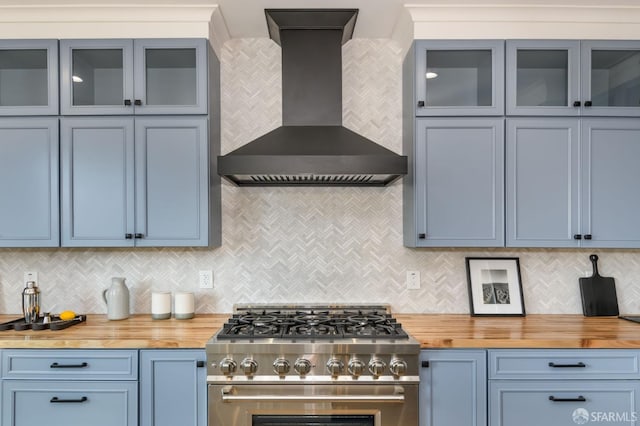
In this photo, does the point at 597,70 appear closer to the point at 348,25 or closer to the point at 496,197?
the point at 496,197

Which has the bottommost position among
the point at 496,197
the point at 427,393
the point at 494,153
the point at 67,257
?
the point at 427,393

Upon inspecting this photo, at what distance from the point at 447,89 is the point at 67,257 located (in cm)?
252

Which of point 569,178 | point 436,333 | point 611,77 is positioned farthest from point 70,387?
point 611,77

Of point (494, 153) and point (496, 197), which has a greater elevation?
point (494, 153)

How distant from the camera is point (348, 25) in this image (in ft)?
7.70

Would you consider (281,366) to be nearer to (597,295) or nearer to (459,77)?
(459,77)

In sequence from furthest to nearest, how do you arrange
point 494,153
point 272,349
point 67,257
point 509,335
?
point 67,257, point 494,153, point 509,335, point 272,349

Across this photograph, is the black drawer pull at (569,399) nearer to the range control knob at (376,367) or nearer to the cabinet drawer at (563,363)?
the cabinet drawer at (563,363)

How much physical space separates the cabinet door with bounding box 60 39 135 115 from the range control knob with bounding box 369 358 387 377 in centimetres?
183

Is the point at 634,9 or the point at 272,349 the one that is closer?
the point at 272,349

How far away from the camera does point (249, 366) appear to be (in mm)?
1797

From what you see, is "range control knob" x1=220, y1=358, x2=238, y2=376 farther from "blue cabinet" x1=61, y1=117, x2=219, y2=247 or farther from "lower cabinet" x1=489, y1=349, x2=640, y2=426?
"lower cabinet" x1=489, y1=349, x2=640, y2=426

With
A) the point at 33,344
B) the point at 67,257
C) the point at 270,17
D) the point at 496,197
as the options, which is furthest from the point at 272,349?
the point at 270,17

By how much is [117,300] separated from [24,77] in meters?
1.38
